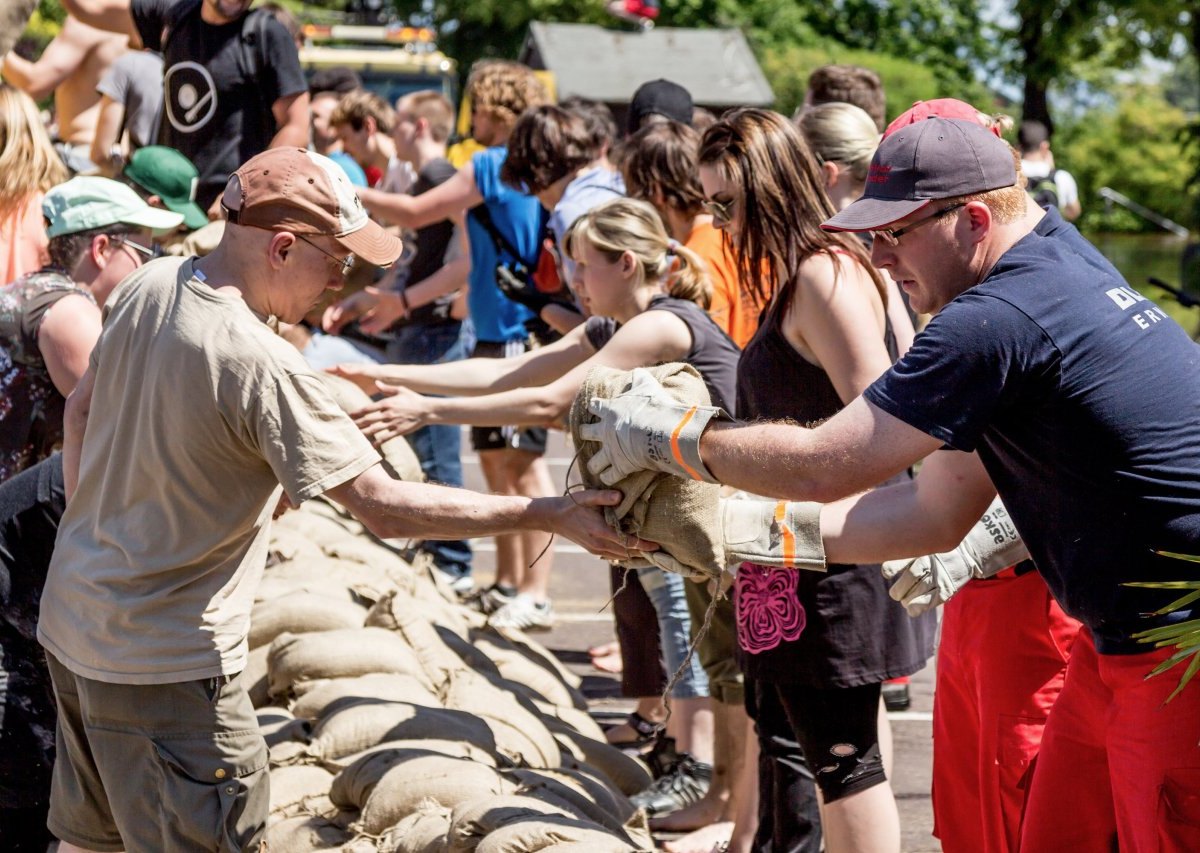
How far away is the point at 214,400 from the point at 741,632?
1439 mm

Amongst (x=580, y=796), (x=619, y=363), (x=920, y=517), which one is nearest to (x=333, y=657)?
(x=580, y=796)

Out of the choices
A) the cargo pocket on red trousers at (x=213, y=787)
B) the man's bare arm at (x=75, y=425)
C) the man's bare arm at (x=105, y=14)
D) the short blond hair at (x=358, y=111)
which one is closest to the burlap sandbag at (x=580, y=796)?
the cargo pocket on red trousers at (x=213, y=787)

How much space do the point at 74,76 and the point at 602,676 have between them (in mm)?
4142

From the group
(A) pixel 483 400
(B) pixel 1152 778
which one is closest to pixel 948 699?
(B) pixel 1152 778

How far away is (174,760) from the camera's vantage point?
291 centimetres

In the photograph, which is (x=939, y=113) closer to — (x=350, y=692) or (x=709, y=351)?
(x=709, y=351)

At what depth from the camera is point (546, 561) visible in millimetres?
6477

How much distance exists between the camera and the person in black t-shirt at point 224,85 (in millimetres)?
6023

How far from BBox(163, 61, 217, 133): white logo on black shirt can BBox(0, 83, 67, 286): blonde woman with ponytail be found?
1370 millimetres

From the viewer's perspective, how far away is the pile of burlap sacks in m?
3.49

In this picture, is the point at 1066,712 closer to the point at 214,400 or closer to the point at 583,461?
the point at 583,461

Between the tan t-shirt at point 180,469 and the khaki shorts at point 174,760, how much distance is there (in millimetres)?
61

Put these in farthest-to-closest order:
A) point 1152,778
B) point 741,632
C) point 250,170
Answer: point 741,632, point 250,170, point 1152,778

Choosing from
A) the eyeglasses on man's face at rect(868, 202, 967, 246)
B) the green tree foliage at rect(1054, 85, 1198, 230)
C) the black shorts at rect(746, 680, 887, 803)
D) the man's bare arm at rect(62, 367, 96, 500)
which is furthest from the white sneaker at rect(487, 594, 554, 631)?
the green tree foliage at rect(1054, 85, 1198, 230)
